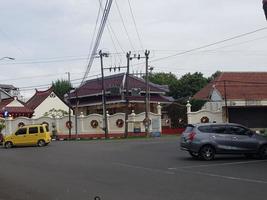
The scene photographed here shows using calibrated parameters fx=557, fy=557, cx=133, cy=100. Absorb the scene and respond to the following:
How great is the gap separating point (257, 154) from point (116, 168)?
Answer: 746 centimetres

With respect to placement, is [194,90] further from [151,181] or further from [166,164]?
[151,181]

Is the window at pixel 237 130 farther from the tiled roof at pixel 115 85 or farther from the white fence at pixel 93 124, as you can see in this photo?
the tiled roof at pixel 115 85

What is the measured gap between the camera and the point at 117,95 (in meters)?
77.1

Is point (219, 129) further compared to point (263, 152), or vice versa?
point (219, 129)

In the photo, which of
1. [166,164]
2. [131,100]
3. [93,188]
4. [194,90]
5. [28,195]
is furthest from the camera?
[194,90]

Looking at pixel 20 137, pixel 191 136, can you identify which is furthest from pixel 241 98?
pixel 191 136

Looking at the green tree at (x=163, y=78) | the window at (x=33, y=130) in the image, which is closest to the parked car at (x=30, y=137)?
the window at (x=33, y=130)

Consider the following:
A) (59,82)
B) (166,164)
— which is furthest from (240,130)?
(59,82)

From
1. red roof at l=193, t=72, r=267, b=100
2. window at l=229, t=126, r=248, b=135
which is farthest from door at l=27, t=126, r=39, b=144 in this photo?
red roof at l=193, t=72, r=267, b=100

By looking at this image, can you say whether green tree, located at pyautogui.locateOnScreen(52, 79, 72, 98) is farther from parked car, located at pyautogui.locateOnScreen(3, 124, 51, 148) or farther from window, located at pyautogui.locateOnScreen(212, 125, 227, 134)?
window, located at pyautogui.locateOnScreen(212, 125, 227, 134)

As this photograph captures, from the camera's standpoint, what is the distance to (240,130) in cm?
2578

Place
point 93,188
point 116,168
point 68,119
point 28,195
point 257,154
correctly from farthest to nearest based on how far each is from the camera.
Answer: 1. point 68,119
2. point 257,154
3. point 116,168
4. point 93,188
5. point 28,195

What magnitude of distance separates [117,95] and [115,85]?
6.02 ft

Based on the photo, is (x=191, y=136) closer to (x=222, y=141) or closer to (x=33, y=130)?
(x=222, y=141)
